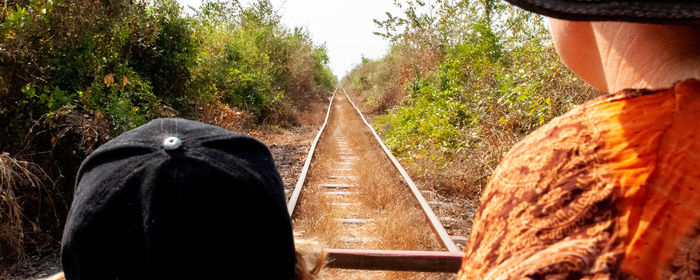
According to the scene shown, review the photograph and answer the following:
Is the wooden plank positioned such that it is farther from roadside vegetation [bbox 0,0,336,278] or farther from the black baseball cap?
roadside vegetation [bbox 0,0,336,278]

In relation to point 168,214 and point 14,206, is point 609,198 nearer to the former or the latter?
point 168,214

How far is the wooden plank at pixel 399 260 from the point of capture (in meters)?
2.53

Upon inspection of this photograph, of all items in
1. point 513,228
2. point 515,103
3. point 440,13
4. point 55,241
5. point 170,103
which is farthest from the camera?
point 440,13

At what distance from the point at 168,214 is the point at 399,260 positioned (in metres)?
1.70

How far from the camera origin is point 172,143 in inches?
46.4

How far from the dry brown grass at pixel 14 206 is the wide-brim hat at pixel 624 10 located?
14.8ft

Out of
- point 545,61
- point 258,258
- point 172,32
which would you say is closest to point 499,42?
point 545,61

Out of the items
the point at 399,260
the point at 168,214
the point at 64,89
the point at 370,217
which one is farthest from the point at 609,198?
the point at 64,89

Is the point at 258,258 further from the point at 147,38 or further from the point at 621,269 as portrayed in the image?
the point at 147,38

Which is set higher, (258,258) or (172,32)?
(172,32)

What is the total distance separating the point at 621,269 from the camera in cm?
67

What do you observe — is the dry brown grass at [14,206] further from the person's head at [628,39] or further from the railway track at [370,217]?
the person's head at [628,39]

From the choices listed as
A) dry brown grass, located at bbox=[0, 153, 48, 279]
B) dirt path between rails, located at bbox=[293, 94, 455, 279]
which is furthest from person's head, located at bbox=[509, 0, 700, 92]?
dry brown grass, located at bbox=[0, 153, 48, 279]

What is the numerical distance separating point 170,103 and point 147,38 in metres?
1.34
